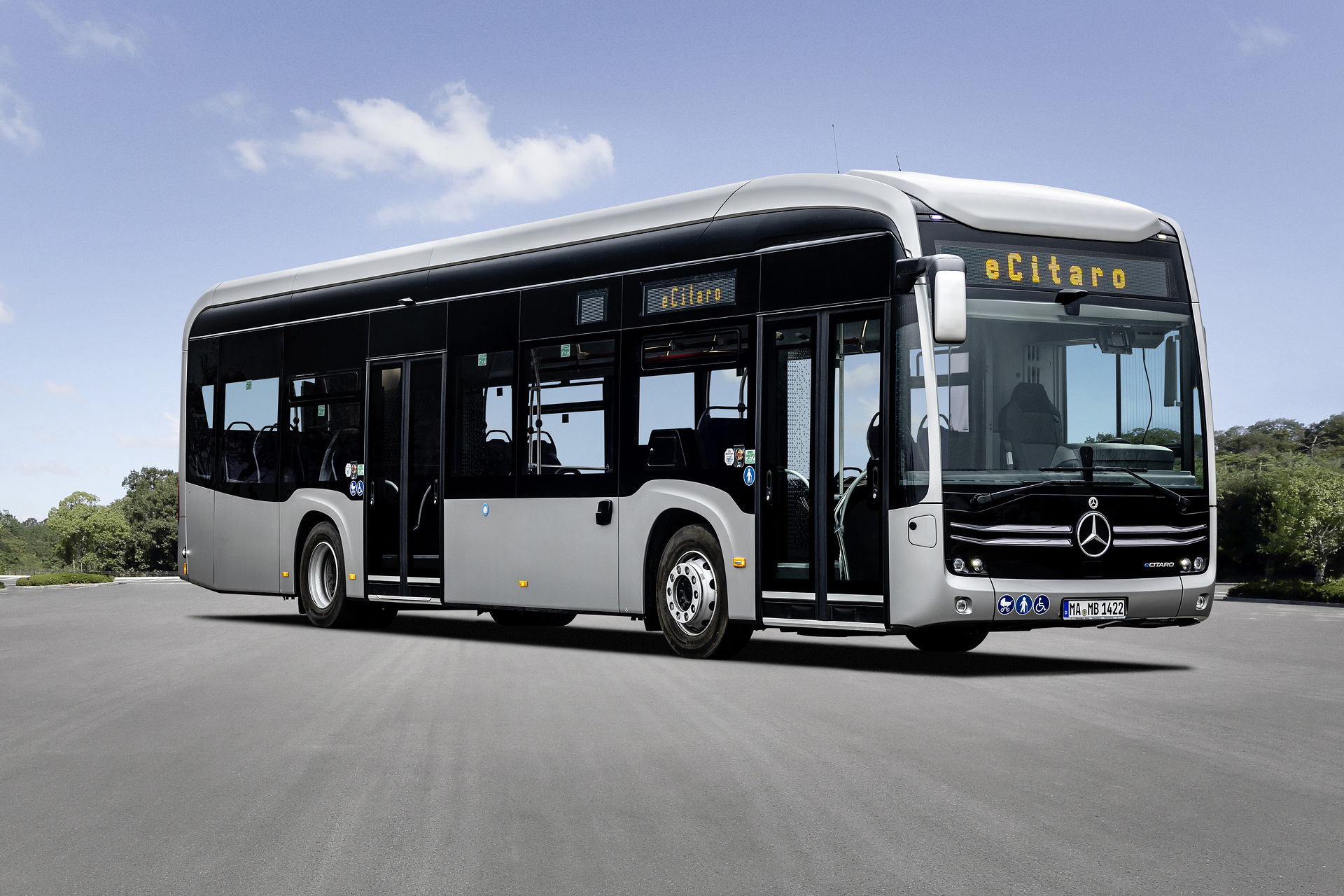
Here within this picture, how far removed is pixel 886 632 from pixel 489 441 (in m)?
5.59

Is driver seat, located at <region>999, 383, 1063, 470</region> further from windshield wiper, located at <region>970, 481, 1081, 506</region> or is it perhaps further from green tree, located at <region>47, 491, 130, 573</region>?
green tree, located at <region>47, 491, 130, 573</region>

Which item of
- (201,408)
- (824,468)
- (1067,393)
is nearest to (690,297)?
(824,468)

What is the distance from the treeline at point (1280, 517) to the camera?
60281mm

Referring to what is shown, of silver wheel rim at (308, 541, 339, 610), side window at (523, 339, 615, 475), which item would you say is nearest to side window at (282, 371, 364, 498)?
silver wheel rim at (308, 541, 339, 610)

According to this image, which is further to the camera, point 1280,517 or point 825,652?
point 1280,517

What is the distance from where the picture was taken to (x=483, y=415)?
1569 centimetres

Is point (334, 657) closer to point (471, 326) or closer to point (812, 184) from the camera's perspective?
point (471, 326)

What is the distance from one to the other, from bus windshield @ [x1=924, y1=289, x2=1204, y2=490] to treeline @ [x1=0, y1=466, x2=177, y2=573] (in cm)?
10433

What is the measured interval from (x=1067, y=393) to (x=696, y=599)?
384 cm

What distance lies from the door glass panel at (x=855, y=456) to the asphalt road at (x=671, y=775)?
977mm

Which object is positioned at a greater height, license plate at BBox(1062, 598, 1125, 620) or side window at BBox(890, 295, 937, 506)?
side window at BBox(890, 295, 937, 506)

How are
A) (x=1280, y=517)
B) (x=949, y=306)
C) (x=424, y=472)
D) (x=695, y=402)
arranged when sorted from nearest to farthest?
(x=949, y=306), (x=695, y=402), (x=424, y=472), (x=1280, y=517)

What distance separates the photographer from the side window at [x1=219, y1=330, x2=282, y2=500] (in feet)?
62.0

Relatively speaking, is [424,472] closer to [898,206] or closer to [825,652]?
[825,652]
